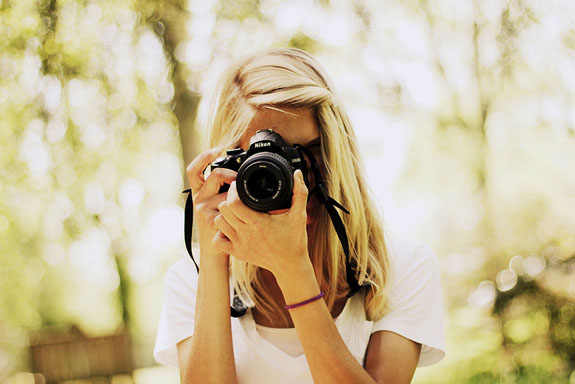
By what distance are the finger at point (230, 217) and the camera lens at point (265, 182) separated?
0.03 metres

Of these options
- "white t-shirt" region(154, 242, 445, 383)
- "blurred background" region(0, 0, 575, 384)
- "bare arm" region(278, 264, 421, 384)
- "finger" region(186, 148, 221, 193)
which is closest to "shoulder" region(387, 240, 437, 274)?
"white t-shirt" region(154, 242, 445, 383)

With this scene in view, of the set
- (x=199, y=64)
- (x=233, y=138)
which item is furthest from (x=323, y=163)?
(x=199, y=64)

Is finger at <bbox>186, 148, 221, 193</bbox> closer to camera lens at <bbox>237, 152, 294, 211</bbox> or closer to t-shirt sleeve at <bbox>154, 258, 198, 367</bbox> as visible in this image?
camera lens at <bbox>237, 152, 294, 211</bbox>

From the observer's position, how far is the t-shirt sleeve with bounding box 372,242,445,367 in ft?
3.04

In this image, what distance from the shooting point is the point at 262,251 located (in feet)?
2.85

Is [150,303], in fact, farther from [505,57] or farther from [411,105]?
[505,57]

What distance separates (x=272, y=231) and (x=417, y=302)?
32 cm

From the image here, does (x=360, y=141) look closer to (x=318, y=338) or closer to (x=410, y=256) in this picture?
(x=410, y=256)

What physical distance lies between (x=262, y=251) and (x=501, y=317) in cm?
300

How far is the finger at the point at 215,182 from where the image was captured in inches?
36.5

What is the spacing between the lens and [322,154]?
973 millimetres

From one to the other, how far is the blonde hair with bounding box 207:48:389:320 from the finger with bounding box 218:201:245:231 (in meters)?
0.16

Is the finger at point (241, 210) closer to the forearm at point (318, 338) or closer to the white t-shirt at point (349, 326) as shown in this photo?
the forearm at point (318, 338)

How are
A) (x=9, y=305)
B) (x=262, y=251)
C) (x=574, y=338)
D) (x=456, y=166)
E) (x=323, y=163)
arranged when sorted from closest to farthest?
(x=262, y=251) → (x=323, y=163) → (x=574, y=338) → (x=456, y=166) → (x=9, y=305)
